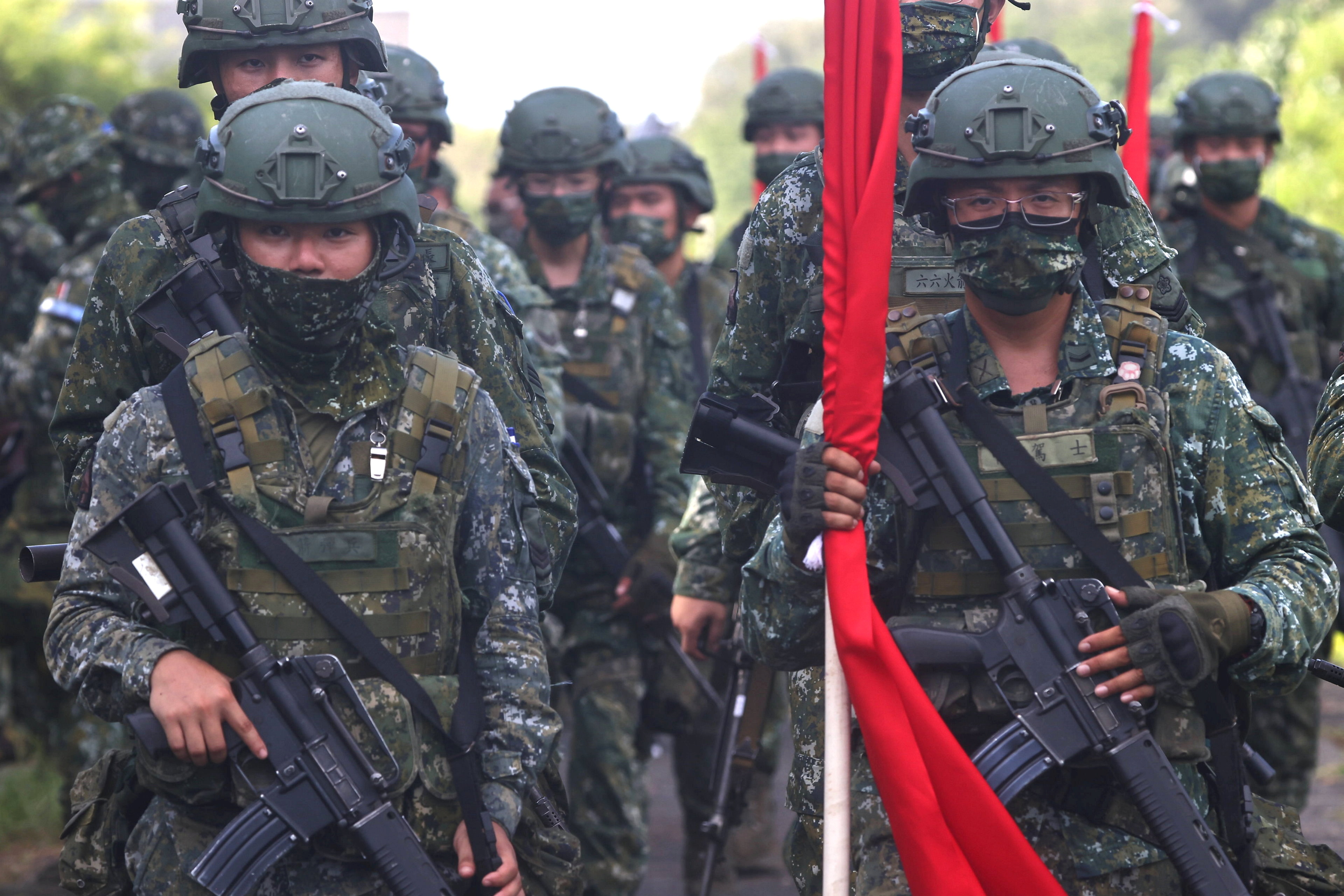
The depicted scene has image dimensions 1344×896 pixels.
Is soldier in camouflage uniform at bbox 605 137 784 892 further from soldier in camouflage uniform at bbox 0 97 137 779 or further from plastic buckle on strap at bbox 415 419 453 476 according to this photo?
soldier in camouflage uniform at bbox 0 97 137 779

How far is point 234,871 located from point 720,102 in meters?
83.7

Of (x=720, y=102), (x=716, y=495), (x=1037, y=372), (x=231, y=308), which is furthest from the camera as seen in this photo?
(x=720, y=102)

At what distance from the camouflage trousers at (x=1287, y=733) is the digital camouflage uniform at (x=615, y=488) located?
239 cm

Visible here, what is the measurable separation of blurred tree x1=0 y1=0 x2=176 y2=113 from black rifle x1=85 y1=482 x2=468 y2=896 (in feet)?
54.3

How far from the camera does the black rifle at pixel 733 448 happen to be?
11.3ft

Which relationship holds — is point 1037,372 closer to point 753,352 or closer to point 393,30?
point 753,352

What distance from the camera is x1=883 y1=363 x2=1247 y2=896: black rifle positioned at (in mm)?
3074

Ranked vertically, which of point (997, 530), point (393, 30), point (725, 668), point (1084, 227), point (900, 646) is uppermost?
point (393, 30)

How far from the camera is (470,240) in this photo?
18.5 feet

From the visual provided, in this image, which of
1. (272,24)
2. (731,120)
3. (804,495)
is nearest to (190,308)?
(272,24)

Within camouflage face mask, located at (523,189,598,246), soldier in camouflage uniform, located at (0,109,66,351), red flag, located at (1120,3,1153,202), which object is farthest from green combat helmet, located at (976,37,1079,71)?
soldier in camouflage uniform, located at (0,109,66,351)

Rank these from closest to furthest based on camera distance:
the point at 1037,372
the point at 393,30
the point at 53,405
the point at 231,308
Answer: the point at 1037,372, the point at 231,308, the point at 53,405, the point at 393,30

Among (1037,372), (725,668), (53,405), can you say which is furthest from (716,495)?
(53,405)

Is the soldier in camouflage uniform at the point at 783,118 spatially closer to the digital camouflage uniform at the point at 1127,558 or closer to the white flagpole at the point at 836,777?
the digital camouflage uniform at the point at 1127,558
